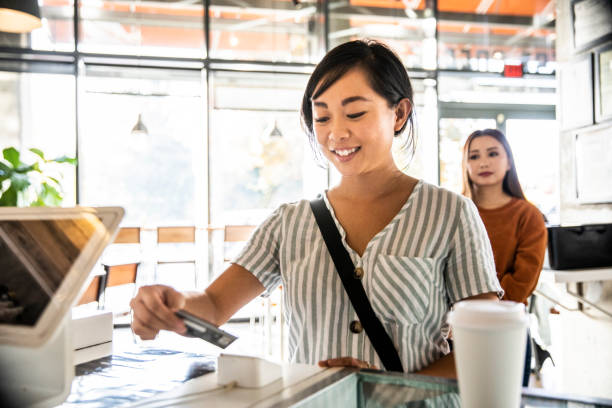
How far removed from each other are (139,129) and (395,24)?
3.15m

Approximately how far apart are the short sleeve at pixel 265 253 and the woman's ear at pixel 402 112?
13.2 inches

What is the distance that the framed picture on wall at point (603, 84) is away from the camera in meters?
3.13

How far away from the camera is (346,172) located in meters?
1.17

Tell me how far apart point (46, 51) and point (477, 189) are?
4660 mm

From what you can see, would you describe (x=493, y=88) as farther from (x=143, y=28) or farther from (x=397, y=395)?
(x=397, y=395)

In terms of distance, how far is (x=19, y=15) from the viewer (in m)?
3.92

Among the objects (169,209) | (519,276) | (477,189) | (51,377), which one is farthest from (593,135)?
(169,209)

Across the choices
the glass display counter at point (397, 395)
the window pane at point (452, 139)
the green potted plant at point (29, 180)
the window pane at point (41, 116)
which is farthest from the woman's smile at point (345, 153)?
the window pane at point (452, 139)

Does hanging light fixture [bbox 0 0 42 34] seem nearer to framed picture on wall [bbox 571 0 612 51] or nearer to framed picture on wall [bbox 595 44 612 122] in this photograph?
framed picture on wall [bbox 571 0 612 51]

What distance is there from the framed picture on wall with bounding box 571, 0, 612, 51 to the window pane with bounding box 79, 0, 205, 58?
3697 millimetres

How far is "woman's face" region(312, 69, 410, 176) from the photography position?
3.67 feet

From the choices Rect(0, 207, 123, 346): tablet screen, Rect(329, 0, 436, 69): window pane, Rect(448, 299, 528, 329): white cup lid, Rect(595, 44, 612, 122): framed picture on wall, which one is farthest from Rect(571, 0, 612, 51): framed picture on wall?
Rect(0, 207, 123, 346): tablet screen

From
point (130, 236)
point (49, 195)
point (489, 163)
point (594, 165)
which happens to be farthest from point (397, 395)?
point (130, 236)

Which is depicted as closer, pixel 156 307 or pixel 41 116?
pixel 156 307
